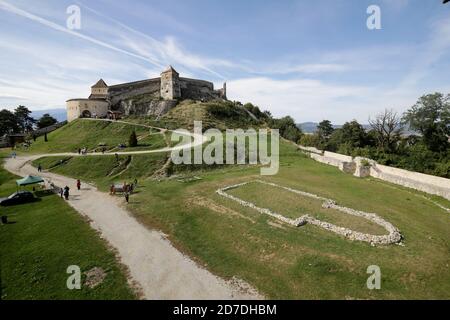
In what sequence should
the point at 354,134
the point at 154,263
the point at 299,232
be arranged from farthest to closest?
the point at 354,134 → the point at 299,232 → the point at 154,263

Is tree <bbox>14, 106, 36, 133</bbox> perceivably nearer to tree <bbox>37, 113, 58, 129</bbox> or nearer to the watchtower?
tree <bbox>37, 113, 58, 129</bbox>

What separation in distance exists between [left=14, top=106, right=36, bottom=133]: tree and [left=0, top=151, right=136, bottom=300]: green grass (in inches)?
3033

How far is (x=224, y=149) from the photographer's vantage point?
146ft

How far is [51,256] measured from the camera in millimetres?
16016

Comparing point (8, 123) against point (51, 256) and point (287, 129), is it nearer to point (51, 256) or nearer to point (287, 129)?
point (51, 256)

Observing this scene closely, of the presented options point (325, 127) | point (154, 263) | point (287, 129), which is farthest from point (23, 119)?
point (325, 127)

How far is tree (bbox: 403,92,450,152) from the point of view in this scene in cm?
5178

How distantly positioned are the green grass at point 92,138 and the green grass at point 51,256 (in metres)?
26.5

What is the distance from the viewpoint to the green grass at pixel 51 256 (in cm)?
1296

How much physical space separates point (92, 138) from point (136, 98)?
3267 centimetres

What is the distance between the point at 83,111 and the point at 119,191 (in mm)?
54072
